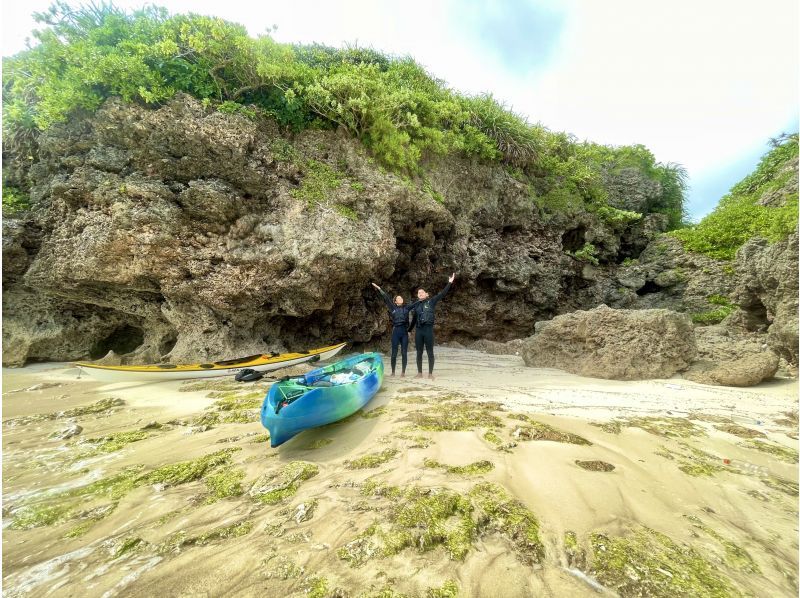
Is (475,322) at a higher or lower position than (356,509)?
higher

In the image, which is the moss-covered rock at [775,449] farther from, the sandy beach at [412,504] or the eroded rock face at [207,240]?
the eroded rock face at [207,240]

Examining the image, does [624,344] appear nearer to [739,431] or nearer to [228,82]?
[739,431]

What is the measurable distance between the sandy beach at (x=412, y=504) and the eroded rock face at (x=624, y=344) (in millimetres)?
2599

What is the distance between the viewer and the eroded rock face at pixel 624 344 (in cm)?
690

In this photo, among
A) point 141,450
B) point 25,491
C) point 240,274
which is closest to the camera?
point 25,491

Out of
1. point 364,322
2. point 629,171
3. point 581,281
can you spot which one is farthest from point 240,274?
point 629,171

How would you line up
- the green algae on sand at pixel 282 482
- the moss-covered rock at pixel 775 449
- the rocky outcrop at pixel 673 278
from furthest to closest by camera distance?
the rocky outcrop at pixel 673 278 < the moss-covered rock at pixel 775 449 < the green algae on sand at pixel 282 482

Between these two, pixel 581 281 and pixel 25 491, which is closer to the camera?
pixel 25 491

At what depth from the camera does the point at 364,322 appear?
10.8m

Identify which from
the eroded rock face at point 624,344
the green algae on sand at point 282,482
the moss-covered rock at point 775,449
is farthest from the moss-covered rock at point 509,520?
the eroded rock face at point 624,344

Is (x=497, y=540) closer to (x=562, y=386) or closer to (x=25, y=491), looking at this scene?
(x=25, y=491)

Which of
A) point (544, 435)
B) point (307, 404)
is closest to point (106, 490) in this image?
point (307, 404)

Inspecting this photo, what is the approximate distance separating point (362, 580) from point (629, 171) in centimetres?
1892

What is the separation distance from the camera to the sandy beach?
1.65 meters
